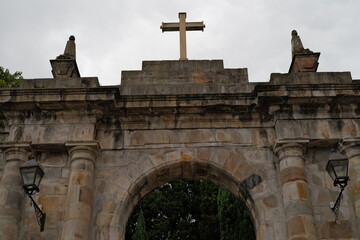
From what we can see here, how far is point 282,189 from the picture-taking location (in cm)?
727

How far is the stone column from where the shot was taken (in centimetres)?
→ 672

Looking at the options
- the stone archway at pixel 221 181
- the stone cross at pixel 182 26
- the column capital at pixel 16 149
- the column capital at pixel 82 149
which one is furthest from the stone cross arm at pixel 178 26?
the column capital at pixel 16 149

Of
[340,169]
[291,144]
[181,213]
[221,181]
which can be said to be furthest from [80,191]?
[181,213]

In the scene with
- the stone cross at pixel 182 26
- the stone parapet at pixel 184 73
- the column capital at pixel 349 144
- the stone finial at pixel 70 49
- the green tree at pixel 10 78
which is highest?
the green tree at pixel 10 78

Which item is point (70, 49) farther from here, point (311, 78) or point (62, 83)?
point (311, 78)

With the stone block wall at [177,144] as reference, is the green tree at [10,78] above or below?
above

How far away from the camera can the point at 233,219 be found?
14.8 meters

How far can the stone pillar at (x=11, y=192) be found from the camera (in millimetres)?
6875

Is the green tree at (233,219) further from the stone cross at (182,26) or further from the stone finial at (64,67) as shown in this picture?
the stone finial at (64,67)

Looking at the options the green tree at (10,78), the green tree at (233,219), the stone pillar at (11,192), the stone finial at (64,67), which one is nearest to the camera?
the stone pillar at (11,192)

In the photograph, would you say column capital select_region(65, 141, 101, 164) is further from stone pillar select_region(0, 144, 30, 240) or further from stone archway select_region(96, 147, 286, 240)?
stone archway select_region(96, 147, 286, 240)

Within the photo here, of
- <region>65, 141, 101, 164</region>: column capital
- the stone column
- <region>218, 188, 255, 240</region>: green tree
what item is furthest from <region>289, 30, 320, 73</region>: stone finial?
<region>218, 188, 255, 240</region>: green tree

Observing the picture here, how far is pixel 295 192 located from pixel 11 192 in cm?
479

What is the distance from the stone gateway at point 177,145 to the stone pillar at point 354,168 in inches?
0.7
